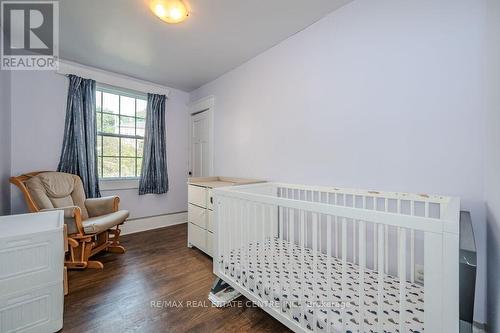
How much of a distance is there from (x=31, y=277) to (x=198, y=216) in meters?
1.34

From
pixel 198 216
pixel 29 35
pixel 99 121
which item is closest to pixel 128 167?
pixel 99 121

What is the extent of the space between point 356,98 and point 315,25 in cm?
82

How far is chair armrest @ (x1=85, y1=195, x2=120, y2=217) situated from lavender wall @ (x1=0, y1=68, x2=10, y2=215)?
0.68m

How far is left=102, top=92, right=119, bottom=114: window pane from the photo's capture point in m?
2.87

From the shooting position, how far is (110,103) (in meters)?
2.92

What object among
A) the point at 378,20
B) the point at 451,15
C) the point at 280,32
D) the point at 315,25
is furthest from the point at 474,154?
the point at 280,32

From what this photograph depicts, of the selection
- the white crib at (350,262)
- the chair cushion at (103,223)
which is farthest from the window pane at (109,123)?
the white crib at (350,262)

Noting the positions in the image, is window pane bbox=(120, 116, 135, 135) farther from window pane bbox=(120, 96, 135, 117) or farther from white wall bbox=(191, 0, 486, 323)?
white wall bbox=(191, 0, 486, 323)

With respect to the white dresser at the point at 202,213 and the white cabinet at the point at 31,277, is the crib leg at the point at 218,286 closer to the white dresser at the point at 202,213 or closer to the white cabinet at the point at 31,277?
the white dresser at the point at 202,213

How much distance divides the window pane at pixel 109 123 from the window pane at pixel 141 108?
335mm

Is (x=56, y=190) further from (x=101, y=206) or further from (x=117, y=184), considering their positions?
(x=117, y=184)

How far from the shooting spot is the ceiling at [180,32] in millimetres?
1634

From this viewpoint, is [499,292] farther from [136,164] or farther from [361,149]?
[136,164]

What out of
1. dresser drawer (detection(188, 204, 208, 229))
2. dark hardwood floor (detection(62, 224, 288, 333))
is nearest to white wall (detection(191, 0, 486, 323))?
dresser drawer (detection(188, 204, 208, 229))
